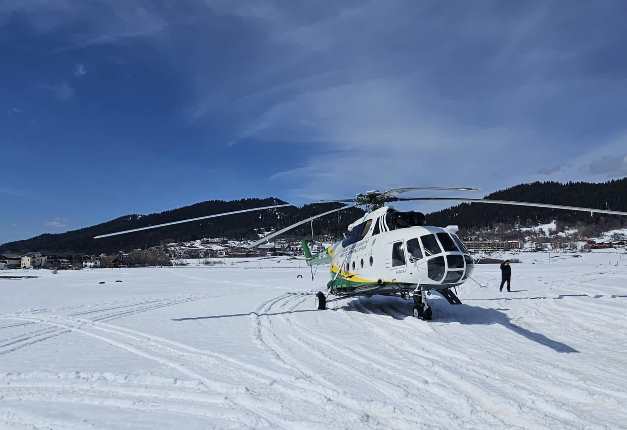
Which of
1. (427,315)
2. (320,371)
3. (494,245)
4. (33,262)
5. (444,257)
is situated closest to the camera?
(320,371)

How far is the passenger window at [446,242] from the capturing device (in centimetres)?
1067

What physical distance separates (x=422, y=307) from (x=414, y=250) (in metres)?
1.77

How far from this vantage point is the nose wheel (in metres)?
11.7

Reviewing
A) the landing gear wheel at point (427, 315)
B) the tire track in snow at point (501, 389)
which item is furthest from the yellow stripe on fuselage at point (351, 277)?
the tire track in snow at point (501, 389)

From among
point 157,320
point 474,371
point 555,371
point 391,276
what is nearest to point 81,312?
point 157,320

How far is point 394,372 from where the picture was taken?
6906 millimetres

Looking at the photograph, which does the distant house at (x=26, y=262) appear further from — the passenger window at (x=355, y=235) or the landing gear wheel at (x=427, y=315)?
the landing gear wheel at (x=427, y=315)

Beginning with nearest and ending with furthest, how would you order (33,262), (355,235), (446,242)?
(446,242) → (355,235) → (33,262)

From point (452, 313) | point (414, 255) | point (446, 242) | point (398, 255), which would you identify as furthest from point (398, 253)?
point (452, 313)

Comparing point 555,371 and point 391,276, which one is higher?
point 391,276

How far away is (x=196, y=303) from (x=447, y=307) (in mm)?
10201

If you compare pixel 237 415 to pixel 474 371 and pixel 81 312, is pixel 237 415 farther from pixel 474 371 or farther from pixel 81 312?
pixel 81 312

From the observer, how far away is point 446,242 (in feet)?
35.3

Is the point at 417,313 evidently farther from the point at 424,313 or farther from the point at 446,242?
the point at 446,242
